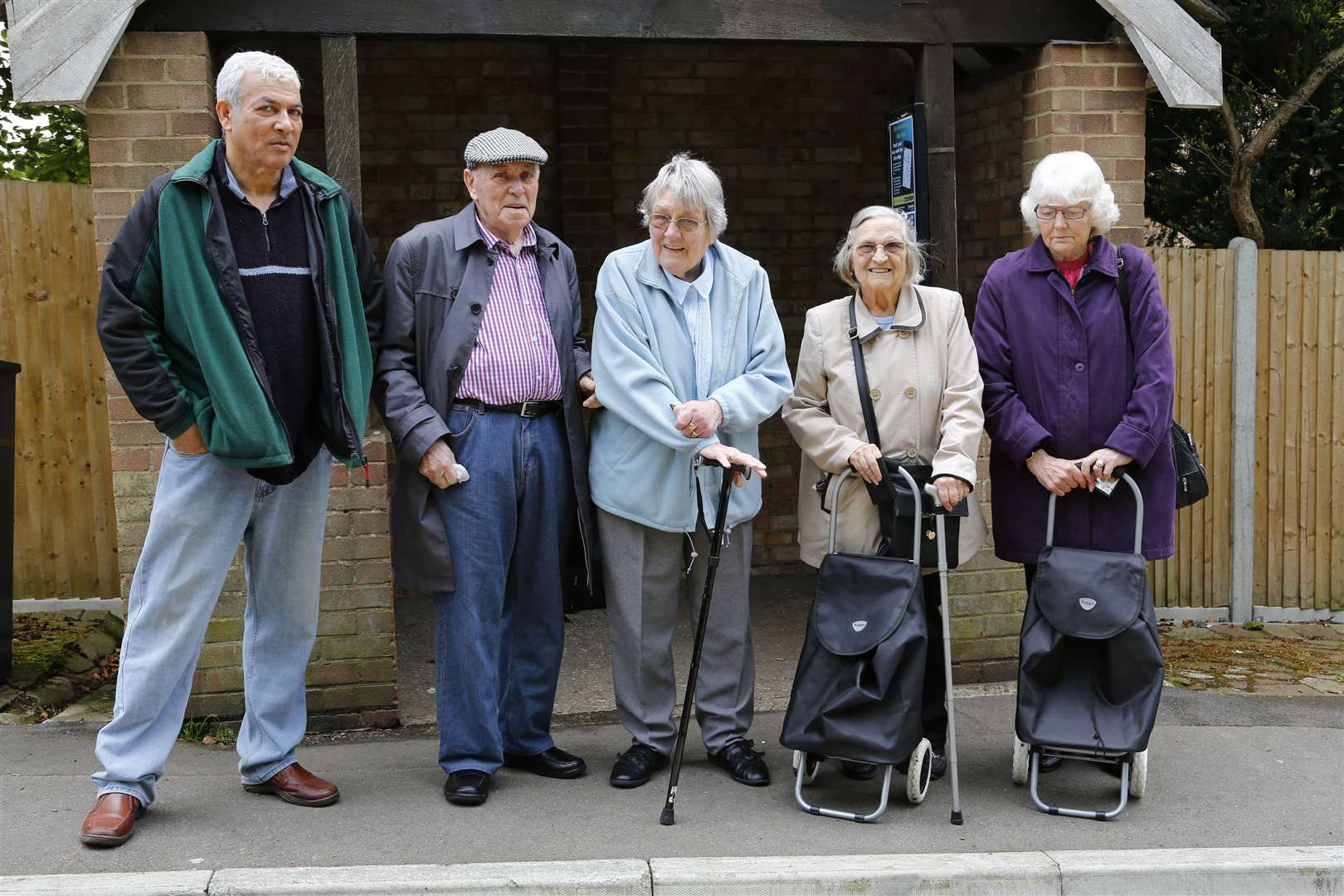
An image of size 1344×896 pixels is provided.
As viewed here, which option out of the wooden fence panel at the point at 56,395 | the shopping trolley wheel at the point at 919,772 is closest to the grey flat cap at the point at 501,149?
the shopping trolley wheel at the point at 919,772

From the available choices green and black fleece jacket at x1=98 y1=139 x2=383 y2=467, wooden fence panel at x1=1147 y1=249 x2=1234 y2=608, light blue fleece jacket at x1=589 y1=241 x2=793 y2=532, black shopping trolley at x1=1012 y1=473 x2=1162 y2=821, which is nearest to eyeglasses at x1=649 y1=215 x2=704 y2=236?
light blue fleece jacket at x1=589 y1=241 x2=793 y2=532

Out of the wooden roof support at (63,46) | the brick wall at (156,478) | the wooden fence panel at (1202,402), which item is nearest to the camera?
the wooden roof support at (63,46)

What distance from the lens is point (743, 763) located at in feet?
14.8

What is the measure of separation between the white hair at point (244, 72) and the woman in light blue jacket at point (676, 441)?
3.72 feet

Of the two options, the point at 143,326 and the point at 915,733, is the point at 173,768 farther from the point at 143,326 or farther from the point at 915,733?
the point at 915,733

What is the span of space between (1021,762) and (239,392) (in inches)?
107

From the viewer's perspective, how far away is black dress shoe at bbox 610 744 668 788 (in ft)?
14.6

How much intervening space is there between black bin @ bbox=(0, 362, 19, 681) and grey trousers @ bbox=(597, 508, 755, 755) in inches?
110

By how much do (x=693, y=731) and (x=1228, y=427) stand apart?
364 cm

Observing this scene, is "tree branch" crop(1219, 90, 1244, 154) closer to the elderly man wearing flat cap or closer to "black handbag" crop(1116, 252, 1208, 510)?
"black handbag" crop(1116, 252, 1208, 510)

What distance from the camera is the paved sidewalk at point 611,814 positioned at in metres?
3.91

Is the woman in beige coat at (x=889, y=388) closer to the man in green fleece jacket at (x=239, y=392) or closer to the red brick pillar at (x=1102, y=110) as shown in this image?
the man in green fleece jacket at (x=239, y=392)

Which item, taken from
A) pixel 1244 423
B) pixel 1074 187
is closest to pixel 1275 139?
pixel 1244 423

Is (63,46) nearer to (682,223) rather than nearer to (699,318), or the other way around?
(682,223)
